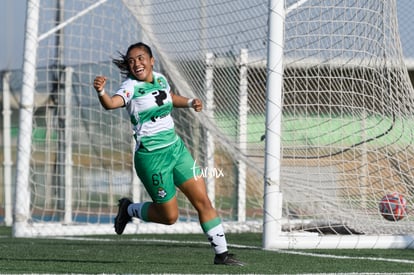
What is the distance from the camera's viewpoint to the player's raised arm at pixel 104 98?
21.5 ft

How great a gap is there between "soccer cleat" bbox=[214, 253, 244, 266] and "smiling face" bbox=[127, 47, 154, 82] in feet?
4.33

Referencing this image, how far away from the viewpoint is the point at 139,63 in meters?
7.20

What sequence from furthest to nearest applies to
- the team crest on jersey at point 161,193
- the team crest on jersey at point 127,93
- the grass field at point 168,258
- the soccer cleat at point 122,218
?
the soccer cleat at point 122,218
the team crest on jersey at point 161,193
the team crest on jersey at point 127,93
the grass field at point 168,258

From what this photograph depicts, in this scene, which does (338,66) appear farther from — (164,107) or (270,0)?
(164,107)

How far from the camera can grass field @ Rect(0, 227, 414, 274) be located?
677cm

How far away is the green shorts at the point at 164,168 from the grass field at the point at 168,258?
0.54 m

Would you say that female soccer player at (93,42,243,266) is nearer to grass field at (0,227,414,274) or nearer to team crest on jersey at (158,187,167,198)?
team crest on jersey at (158,187,167,198)

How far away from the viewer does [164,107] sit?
23.6ft

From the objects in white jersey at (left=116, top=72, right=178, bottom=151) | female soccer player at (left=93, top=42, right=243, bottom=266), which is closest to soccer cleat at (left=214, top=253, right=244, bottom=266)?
female soccer player at (left=93, top=42, right=243, bottom=266)

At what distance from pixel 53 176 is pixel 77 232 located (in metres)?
1.94

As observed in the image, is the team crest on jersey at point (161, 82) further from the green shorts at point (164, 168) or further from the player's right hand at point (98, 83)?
the player's right hand at point (98, 83)

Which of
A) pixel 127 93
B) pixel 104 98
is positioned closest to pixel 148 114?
pixel 127 93

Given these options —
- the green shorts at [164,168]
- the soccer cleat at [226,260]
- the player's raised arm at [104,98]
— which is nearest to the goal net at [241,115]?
the green shorts at [164,168]

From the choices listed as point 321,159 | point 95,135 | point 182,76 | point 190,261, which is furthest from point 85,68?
point 190,261
